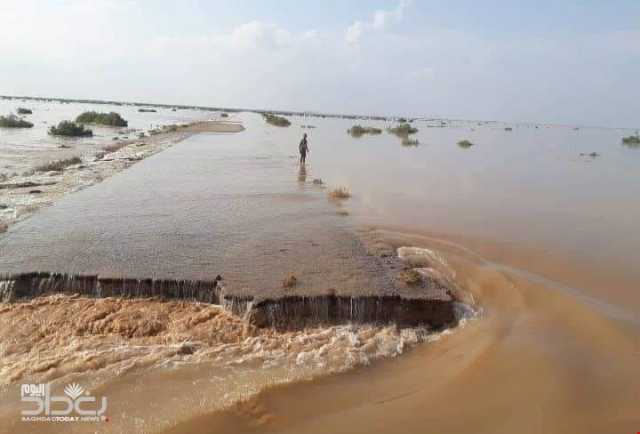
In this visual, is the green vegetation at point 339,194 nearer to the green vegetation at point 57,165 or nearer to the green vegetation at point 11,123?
the green vegetation at point 57,165

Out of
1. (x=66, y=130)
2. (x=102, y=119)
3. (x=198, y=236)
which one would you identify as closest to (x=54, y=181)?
(x=198, y=236)

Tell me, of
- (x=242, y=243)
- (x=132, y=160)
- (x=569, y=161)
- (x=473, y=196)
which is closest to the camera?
(x=242, y=243)

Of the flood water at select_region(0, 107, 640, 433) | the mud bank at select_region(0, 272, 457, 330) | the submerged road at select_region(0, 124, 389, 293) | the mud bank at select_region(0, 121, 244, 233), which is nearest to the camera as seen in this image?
the flood water at select_region(0, 107, 640, 433)

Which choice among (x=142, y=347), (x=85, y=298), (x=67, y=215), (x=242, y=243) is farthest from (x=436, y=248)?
(x=67, y=215)

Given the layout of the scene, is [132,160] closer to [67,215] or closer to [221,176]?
[221,176]

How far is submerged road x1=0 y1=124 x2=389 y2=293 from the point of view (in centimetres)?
852

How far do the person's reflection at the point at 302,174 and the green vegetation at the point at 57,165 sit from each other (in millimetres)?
11117

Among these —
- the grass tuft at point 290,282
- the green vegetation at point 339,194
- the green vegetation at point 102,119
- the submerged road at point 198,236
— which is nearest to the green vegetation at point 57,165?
the submerged road at point 198,236

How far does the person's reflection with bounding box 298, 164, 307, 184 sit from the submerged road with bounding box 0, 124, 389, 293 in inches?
49.8

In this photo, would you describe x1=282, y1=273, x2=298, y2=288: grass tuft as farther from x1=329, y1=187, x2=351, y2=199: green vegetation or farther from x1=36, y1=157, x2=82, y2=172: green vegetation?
x1=36, y1=157, x2=82, y2=172: green vegetation

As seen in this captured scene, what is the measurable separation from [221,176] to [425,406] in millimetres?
15736

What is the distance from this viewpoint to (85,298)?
784 cm

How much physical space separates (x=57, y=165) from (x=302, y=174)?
38.6ft

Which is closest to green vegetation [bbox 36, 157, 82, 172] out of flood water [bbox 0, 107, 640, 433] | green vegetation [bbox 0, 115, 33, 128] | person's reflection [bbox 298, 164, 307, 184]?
flood water [bbox 0, 107, 640, 433]
